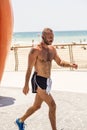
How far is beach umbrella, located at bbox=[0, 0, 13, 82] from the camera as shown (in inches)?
86.9

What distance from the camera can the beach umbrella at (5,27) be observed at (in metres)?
2.21

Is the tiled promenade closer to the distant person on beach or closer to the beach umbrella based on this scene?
the distant person on beach

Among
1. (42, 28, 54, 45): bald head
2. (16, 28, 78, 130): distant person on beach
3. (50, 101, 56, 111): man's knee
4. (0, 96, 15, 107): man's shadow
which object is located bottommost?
(0, 96, 15, 107): man's shadow

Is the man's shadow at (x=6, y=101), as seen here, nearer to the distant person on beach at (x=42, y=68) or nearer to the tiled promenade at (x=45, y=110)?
the tiled promenade at (x=45, y=110)

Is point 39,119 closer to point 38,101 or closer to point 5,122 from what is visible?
point 5,122

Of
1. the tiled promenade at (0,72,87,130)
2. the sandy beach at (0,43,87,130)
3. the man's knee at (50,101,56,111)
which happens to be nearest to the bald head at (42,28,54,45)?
the sandy beach at (0,43,87,130)

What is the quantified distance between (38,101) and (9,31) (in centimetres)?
276

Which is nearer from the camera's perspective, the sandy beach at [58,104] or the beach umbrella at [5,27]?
the beach umbrella at [5,27]

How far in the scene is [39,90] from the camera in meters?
4.77

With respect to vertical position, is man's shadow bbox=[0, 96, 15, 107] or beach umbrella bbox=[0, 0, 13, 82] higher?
beach umbrella bbox=[0, 0, 13, 82]

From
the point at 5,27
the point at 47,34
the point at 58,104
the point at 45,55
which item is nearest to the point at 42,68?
the point at 45,55

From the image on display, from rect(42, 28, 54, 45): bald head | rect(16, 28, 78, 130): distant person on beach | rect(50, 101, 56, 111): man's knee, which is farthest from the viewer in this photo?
rect(50, 101, 56, 111): man's knee

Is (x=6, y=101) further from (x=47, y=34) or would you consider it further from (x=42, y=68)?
(x=47, y=34)

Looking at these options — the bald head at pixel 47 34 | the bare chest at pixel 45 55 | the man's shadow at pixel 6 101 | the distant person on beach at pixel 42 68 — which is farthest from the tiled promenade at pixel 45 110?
the bald head at pixel 47 34
